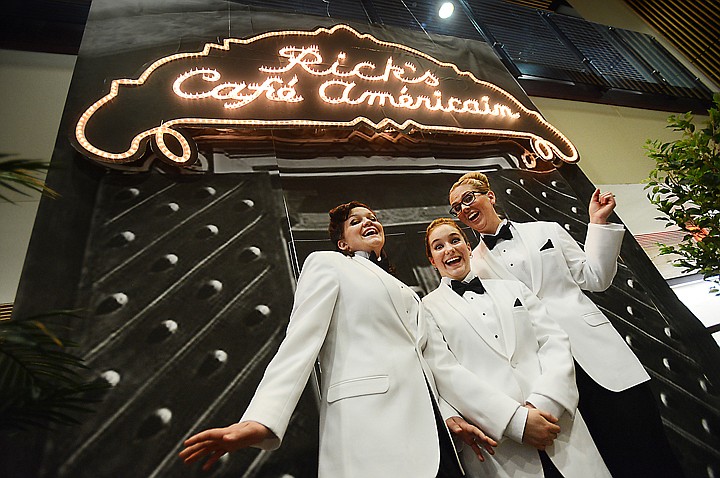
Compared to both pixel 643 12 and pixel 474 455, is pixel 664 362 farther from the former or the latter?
pixel 643 12

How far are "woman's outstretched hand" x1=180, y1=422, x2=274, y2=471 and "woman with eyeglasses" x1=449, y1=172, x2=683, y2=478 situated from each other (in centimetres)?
141

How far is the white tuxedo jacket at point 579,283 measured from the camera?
225cm

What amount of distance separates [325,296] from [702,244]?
239 centimetres

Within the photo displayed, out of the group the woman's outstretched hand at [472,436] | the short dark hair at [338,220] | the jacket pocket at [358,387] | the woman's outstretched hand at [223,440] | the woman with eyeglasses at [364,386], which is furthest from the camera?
the short dark hair at [338,220]

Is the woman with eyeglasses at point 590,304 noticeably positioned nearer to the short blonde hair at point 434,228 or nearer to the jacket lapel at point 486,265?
the jacket lapel at point 486,265

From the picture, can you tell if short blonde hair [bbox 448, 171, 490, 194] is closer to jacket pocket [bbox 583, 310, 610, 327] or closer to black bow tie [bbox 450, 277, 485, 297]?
black bow tie [bbox 450, 277, 485, 297]

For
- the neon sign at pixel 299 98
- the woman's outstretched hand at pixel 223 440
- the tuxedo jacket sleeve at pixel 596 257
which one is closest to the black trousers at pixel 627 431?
the tuxedo jacket sleeve at pixel 596 257

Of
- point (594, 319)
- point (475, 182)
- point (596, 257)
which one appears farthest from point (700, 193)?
point (475, 182)

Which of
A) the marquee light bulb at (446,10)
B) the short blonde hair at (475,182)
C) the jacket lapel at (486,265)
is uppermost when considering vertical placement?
the marquee light bulb at (446,10)

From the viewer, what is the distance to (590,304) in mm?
2459

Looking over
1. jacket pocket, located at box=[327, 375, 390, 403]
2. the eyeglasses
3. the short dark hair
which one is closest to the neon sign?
the eyeglasses

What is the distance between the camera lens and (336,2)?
4719 mm

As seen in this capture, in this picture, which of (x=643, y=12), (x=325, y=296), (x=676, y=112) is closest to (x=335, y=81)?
(x=325, y=296)

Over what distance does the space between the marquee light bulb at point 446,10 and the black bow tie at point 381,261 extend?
393 cm
